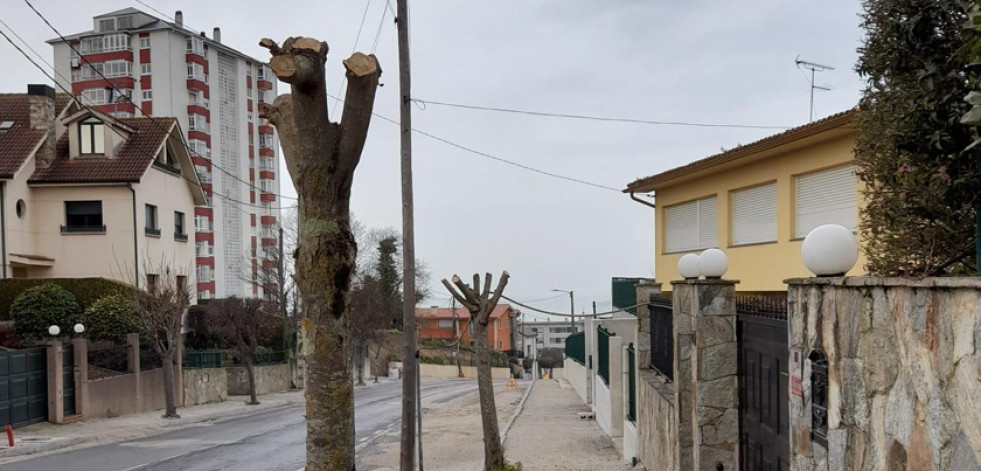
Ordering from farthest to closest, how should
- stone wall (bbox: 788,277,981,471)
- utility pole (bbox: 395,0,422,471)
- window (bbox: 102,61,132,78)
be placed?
window (bbox: 102,61,132,78) < utility pole (bbox: 395,0,422,471) < stone wall (bbox: 788,277,981,471)

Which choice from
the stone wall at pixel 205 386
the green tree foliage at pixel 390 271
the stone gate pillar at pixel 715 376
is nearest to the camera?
the stone gate pillar at pixel 715 376

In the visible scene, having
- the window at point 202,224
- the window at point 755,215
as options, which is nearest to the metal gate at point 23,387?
the window at point 755,215

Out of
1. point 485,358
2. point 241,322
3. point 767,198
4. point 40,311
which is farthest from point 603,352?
point 241,322

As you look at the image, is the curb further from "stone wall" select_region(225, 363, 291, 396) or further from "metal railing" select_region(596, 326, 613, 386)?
"metal railing" select_region(596, 326, 613, 386)

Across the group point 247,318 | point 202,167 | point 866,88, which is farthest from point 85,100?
point 866,88

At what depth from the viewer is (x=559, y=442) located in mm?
17422

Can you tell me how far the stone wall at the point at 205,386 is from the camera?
100ft

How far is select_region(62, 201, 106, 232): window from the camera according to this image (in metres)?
31.8

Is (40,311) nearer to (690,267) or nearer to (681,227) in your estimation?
(681,227)

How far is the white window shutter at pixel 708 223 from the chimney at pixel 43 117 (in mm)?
26700

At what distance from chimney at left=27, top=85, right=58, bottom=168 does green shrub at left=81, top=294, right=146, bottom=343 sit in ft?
26.8

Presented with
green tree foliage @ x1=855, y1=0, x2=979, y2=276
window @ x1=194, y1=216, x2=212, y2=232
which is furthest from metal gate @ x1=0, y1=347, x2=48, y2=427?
window @ x1=194, y1=216, x2=212, y2=232

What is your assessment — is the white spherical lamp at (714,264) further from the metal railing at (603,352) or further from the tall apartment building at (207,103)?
the tall apartment building at (207,103)

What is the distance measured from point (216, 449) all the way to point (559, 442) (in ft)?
25.8
